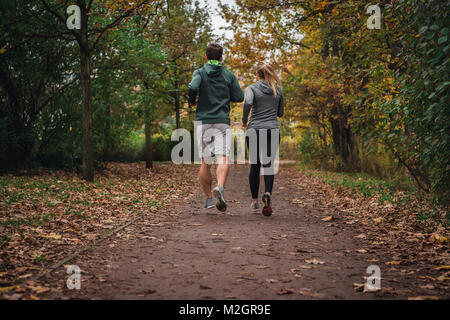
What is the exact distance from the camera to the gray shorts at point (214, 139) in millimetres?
6703

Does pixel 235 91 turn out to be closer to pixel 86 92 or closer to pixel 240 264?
pixel 240 264

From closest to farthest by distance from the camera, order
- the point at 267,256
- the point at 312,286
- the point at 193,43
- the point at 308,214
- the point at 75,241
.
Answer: the point at 312,286
the point at 267,256
the point at 75,241
the point at 308,214
the point at 193,43

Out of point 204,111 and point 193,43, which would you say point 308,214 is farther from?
point 193,43

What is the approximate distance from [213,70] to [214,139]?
1067 mm

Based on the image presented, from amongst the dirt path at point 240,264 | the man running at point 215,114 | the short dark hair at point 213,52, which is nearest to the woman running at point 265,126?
the man running at point 215,114

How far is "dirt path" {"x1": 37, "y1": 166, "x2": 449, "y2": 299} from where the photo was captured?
11.4 ft

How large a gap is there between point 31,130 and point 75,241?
979 centimetres

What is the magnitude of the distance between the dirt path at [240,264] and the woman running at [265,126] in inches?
32.0

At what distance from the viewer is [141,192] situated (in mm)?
10797

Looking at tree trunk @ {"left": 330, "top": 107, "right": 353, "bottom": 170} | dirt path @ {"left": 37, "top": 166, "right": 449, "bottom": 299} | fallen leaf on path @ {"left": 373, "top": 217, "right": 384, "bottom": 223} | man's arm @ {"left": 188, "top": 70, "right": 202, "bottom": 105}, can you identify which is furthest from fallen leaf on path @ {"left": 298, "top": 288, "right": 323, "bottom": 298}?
tree trunk @ {"left": 330, "top": 107, "right": 353, "bottom": 170}

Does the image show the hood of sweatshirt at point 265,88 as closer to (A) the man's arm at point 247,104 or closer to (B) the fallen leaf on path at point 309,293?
(A) the man's arm at point 247,104

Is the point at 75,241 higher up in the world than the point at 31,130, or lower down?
lower down

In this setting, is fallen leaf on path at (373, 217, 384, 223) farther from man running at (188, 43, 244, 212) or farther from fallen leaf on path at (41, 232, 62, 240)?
fallen leaf on path at (41, 232, 62, 240)
